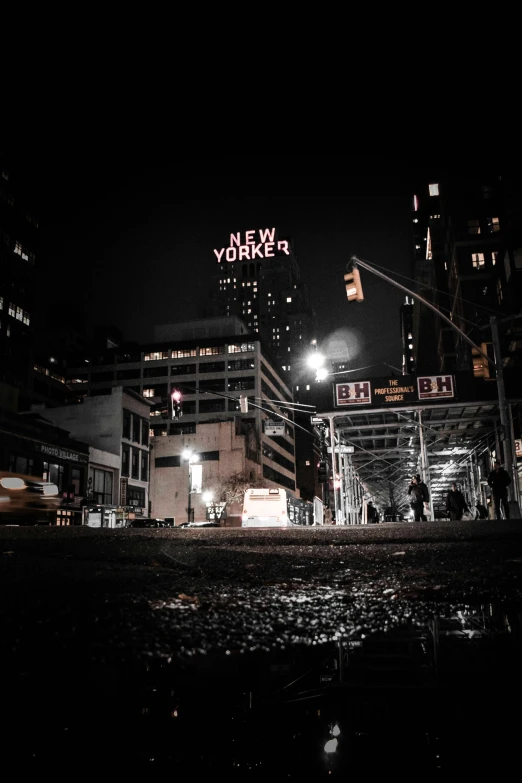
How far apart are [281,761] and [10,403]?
61670 millimetres

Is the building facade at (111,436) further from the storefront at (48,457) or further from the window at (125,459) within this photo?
the storefront at (48,457)

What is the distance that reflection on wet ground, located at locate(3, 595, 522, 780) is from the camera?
46.5 inches

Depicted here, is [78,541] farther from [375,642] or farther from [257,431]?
[257,431]

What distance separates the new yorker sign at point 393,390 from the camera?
28219 mm

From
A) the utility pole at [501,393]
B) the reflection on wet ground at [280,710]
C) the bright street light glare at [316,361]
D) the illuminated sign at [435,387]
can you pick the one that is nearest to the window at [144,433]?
the bright street light glare at [316,361]

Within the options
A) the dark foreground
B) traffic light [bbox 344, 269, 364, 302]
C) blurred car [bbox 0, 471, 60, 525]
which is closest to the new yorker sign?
traffic light [bbox 344, 269, 364, 302]

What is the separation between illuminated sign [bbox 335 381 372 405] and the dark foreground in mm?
25241

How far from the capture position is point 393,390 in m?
28.7

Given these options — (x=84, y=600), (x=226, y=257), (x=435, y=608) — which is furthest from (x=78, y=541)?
(x=226, y=257)

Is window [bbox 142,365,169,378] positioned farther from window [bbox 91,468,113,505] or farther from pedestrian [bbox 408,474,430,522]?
pedestrian [bbox 408,474,430,522]

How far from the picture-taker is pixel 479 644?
216cm

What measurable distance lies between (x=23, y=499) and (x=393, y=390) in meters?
17.7

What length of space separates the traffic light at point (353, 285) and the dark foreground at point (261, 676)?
13736 millimetres

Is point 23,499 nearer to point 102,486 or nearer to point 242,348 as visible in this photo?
point 102,486
